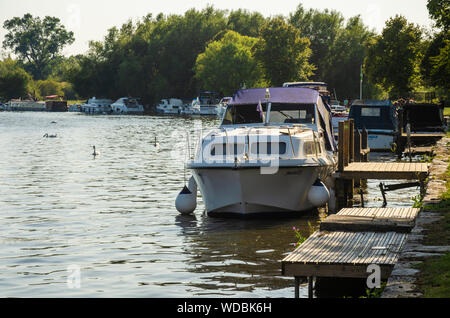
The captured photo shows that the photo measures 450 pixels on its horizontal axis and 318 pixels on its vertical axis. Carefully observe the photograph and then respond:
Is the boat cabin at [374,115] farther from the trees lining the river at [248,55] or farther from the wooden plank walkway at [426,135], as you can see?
the trees lining the river at [248,55]

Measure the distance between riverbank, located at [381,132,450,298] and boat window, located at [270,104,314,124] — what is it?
26.7 feet

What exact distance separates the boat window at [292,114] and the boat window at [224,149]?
11.9ft

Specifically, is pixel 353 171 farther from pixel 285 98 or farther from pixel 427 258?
pixel 427 258

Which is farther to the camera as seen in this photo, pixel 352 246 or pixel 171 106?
pixel 171 106

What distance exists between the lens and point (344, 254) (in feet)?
38.2

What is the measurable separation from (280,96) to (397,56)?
44815 mm

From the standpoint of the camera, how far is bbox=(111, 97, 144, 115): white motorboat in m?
153

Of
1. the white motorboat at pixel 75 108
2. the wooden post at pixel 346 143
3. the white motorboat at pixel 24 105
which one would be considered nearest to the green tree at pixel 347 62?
the white motorboat at pixel 75 108

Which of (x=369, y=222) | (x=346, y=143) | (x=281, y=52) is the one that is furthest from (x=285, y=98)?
(x=281, y=52)

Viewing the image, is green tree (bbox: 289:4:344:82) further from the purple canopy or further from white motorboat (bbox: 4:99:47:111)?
the purple canopy

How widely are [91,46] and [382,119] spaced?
433ft

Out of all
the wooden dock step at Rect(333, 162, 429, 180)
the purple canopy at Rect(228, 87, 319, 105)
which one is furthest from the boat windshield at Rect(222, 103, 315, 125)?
the wooden dock step at Rect(333, 162, 429, 180)
